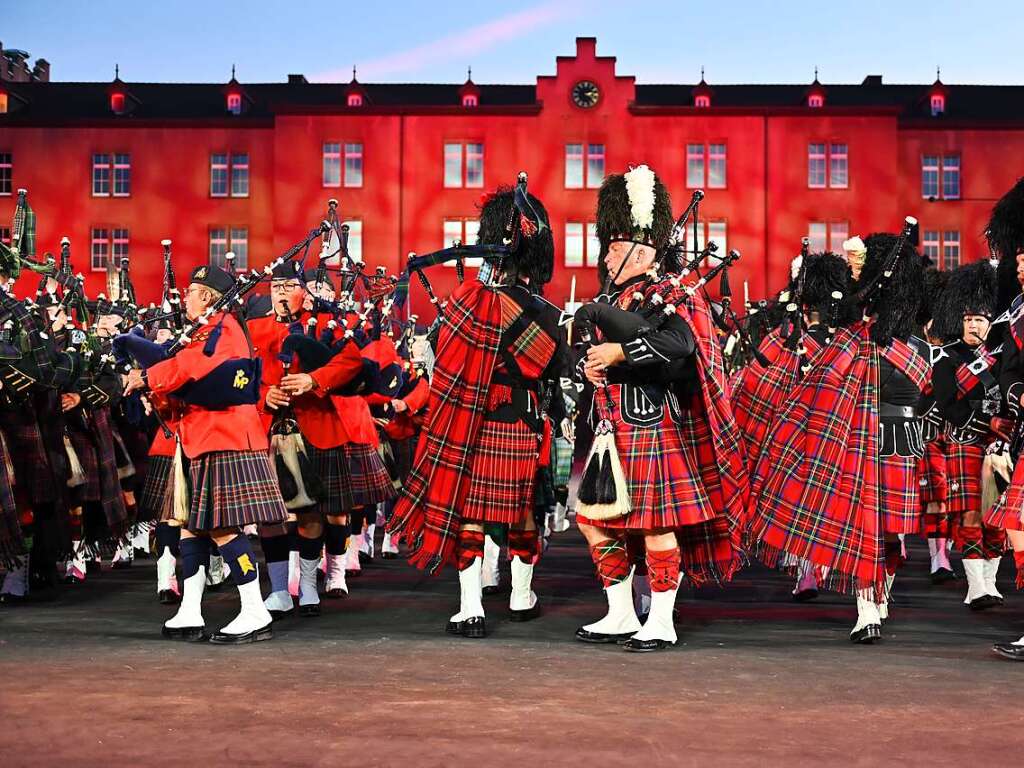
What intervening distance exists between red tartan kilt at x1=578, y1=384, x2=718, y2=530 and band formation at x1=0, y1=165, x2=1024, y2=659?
1 cm

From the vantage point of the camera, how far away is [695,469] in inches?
260

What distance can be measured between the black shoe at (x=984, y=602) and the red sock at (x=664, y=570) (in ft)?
7.64

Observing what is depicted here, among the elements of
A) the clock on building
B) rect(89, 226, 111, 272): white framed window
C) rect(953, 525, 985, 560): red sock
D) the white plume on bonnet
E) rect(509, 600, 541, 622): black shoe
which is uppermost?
the clock on building

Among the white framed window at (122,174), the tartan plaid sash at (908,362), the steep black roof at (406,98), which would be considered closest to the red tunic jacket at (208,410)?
the tartan plaid sash at (908,362)

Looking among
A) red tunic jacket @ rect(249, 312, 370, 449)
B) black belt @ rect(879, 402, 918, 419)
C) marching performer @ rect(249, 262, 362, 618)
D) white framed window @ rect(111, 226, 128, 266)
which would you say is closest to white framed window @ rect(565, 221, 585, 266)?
white framed window @ rect(111, 226, 128, 266)

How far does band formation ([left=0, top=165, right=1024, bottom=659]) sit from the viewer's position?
6.55 meters

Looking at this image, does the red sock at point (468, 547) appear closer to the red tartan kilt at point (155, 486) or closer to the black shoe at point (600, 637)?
the black shoe at point (600, 637)

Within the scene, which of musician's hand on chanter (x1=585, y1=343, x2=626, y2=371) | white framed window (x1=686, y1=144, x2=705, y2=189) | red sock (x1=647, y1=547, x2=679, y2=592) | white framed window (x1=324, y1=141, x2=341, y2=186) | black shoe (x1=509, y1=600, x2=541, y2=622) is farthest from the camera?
white framed window (x1=686, y1=144, x2=705, y2=189)

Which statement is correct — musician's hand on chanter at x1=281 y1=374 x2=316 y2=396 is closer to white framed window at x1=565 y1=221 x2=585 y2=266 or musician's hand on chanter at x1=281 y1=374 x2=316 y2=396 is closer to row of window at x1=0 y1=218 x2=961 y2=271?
row of window at x1=0 y1=218 x2=961 y2=271

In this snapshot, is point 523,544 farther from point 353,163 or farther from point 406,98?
point 406,98

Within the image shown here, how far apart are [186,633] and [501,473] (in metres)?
1.75

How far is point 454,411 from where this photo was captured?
285 inches

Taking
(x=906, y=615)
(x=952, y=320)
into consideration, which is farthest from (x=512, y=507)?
(x=952, y=320)

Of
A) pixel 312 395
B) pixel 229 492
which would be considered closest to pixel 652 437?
pixel 229 492
